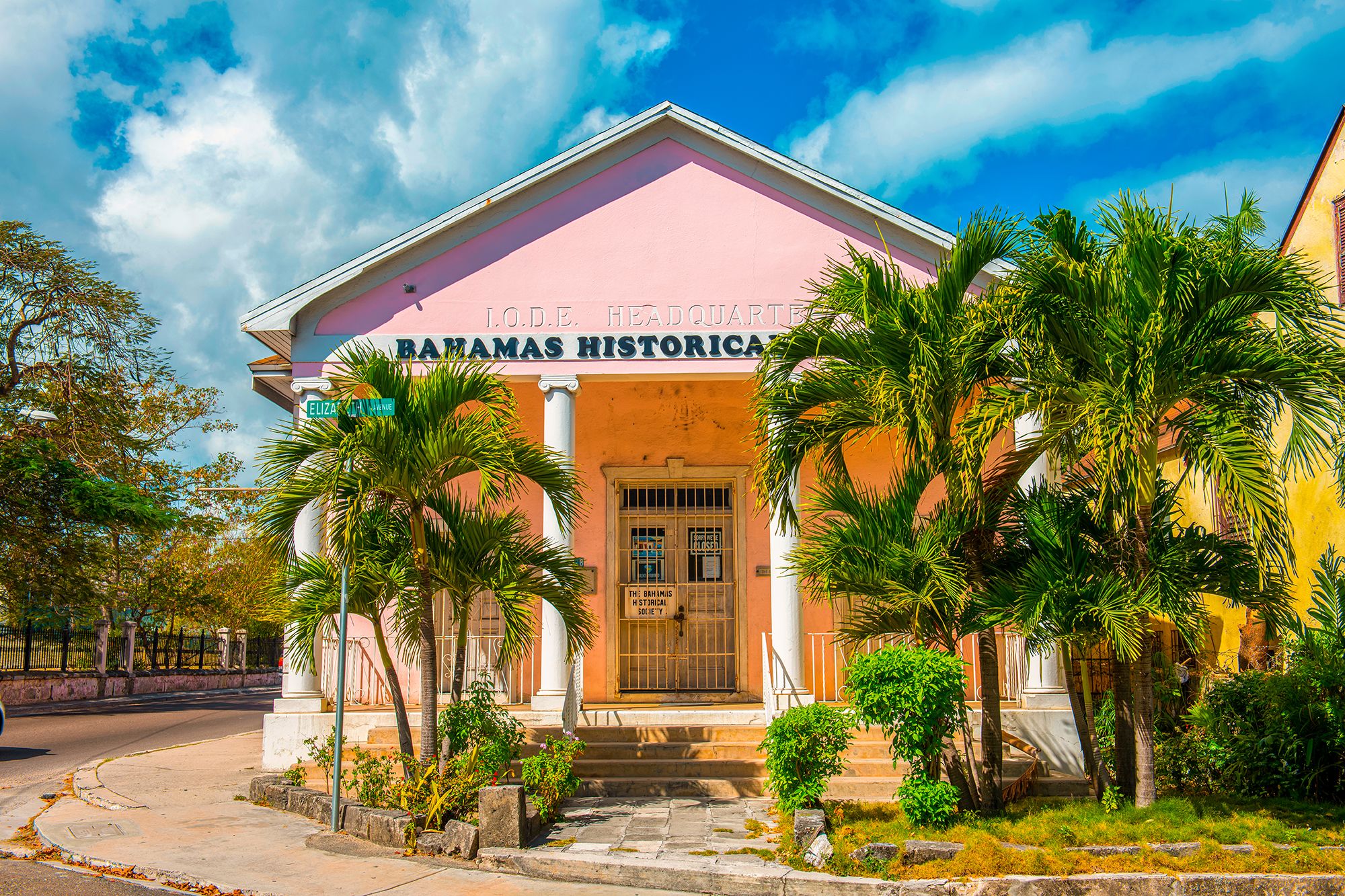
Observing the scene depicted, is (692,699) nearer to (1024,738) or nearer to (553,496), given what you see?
(1024,738)

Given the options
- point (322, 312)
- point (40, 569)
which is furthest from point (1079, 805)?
point (40, 569)

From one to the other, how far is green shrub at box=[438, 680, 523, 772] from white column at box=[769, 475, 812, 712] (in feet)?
10.6

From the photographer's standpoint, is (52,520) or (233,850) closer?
(233,850)

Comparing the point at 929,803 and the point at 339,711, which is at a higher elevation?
the point at 339,711

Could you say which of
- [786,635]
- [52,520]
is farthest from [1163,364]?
[52,520]

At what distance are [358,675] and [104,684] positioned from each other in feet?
61.3

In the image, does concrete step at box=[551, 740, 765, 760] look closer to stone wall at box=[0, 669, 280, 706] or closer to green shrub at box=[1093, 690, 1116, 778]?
green shrub at box=[1093, 690, 1116, 778]

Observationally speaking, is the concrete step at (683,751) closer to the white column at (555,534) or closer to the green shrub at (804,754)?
the white column at (555,534)

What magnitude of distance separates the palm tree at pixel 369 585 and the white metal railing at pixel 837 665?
4.04m

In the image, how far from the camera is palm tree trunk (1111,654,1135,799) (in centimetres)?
816

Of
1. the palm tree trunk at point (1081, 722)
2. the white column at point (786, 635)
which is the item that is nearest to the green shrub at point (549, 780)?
the white column at point (786, 635)

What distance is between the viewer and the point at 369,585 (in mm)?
8523

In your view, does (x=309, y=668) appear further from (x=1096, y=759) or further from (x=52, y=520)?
(x=52, y=520)

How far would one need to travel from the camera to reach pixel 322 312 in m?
12.3
